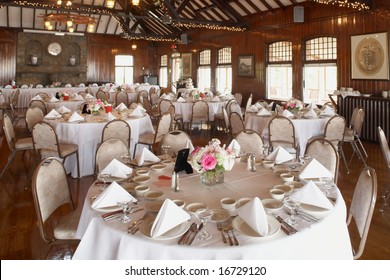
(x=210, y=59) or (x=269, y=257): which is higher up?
(x=210, y=59)

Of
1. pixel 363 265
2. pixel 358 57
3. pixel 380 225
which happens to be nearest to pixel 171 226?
pixel 363 265

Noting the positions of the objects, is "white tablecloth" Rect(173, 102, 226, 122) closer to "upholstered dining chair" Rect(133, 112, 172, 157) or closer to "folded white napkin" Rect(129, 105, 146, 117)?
"folded white napkin" Rect(129, 105, 146, 117)

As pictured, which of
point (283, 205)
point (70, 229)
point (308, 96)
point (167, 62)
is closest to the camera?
point (283, 205)

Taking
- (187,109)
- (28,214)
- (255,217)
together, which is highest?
(187,109)

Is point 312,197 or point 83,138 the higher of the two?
point 83,138

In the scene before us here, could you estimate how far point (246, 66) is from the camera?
1298 centimetres

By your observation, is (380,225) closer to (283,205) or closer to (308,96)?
(283,205)

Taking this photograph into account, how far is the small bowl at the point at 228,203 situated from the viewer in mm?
2152

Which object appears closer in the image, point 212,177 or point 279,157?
point 212,177

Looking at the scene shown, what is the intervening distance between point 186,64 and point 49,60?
765cm

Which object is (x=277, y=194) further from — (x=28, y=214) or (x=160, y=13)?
(x=160, y=13)

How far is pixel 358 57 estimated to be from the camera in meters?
8.59

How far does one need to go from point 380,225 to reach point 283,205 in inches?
80.8

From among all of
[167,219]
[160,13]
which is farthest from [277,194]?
[160,13]
